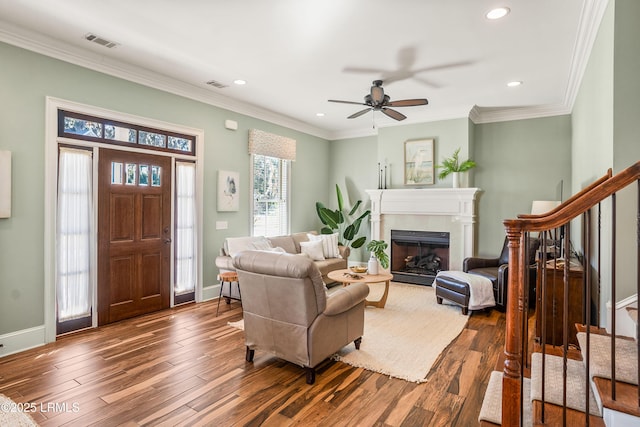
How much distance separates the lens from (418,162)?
20.8 ft

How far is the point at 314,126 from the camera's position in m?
7.21

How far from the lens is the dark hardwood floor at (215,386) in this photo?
2291 mm

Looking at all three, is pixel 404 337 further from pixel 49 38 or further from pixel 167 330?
pixel 49 38

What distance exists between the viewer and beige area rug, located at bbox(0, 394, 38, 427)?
2205 mm

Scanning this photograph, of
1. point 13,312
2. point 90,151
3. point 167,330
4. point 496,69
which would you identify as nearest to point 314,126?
point 496,69

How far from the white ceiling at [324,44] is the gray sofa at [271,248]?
2.08 metres

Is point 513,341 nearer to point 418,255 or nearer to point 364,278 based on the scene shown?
point 364,278

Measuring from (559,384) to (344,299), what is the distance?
151 cm

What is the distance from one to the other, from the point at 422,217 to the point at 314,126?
283cm

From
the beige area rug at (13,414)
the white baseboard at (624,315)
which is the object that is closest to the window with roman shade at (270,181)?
the beige area rug at (13,414)

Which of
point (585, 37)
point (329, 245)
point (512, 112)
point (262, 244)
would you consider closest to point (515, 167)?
point (512, 112)

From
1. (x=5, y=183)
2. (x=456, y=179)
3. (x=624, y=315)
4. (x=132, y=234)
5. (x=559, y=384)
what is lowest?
(x=559, y=384)

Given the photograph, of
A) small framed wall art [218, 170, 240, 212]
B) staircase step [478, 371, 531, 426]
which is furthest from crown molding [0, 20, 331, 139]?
staircase step [478, 371, 531, 426]

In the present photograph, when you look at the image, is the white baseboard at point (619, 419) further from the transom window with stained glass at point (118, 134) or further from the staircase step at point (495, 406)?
the transom window with stained glass at point (118, 134)
